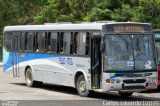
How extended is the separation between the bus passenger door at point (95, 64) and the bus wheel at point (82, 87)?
0.62 metres

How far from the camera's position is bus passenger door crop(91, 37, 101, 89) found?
1858cm

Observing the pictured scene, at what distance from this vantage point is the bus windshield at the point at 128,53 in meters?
18.3

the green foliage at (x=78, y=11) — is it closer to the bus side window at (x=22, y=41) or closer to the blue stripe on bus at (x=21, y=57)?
the blue stripe on bus at (x=21, y=57)

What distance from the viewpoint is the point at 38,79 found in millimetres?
23000

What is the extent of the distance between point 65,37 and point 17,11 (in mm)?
31309

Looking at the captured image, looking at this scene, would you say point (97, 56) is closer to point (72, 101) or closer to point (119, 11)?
point (72, 101)

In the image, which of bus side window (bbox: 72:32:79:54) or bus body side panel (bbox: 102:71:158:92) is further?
bus side window (bbox: 72:32:79:54)

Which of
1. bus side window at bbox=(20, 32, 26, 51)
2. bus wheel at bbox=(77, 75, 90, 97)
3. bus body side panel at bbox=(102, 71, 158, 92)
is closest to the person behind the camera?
bus body side panel at bbox=(102, 71, 158, 92)

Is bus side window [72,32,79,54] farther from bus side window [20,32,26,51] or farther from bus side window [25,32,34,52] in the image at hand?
bus side window [20,32,26,51]

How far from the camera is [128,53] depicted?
18.5 meters

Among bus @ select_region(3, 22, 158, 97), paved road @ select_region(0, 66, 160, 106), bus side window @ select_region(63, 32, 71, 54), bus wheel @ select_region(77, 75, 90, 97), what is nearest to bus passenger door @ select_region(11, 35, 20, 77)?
paved road @ select_region(0, 66, 160, 106)

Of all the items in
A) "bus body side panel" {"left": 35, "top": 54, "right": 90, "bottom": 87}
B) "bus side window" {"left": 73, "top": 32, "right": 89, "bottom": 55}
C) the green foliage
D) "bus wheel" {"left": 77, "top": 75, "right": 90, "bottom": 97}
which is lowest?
"bus wheel" {"left": 77, "top": 75, "right": 90, "bottom": 97}

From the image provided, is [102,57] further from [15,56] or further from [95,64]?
[15,56]

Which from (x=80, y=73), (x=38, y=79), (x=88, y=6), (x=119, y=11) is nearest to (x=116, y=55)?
(x=80, y=73)
